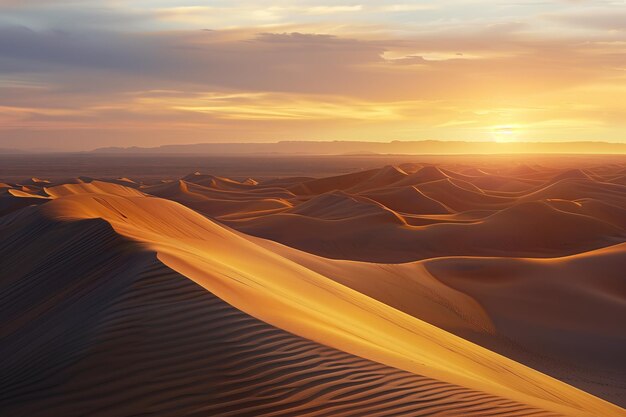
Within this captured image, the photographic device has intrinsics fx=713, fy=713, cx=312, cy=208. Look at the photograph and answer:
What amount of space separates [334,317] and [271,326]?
2.33 metres

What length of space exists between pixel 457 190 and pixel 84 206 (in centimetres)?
3491

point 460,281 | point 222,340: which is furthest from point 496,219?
point 222,340

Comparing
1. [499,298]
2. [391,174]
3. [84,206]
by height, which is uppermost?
[84,206]

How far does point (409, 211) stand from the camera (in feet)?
130

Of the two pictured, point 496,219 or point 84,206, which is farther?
point 496,219

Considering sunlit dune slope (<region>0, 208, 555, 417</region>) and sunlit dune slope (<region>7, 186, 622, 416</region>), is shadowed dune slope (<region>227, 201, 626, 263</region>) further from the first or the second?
sunlit dune slope (<region>0, 208, 555, 417</region>)

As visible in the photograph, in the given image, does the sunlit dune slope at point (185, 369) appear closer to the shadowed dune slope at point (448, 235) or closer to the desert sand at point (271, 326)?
the desert sand at point (271, 326)

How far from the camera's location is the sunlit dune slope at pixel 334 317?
5.92 meters

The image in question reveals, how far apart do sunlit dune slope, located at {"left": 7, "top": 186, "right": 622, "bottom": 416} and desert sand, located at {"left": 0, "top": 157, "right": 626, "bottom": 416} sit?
4cm

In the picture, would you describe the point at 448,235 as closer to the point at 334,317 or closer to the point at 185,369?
the point at 334,317

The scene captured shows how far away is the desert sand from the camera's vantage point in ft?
15.0

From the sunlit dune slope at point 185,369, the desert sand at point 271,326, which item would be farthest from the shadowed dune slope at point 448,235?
the sunlit dune slope at point 185,369

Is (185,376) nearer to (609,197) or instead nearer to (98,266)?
(98,266)

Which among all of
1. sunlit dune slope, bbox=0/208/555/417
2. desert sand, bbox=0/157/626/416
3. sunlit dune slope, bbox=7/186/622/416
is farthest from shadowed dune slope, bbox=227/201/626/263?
sunlit dune slope, bbox=0/208/555/417
